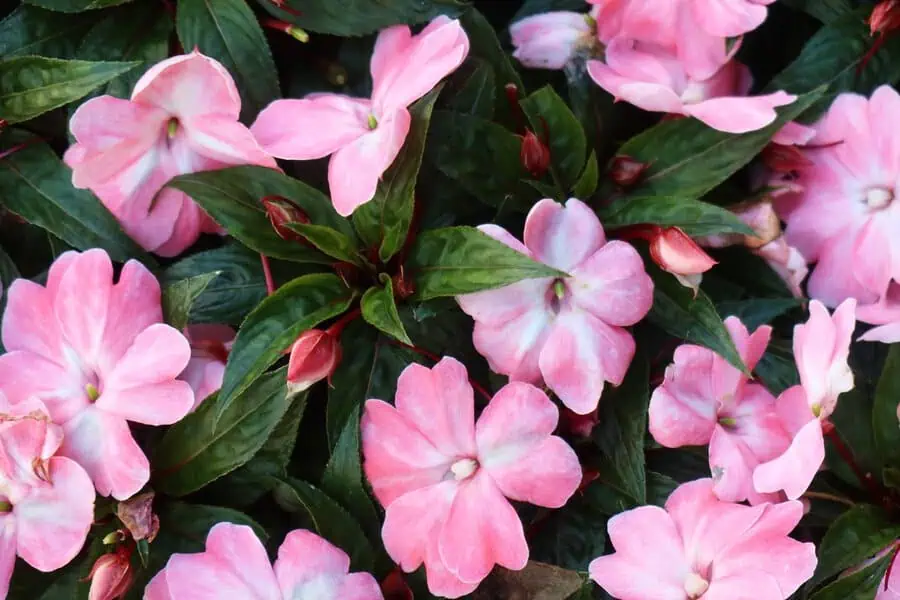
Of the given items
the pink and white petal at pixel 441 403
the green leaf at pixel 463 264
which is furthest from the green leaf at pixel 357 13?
the pink and white petal at pixel 441 403

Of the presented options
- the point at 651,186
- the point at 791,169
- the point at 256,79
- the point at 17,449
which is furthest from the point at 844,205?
the point at 17,449

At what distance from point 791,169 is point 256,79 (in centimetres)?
50

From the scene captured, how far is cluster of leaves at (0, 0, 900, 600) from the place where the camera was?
69cm

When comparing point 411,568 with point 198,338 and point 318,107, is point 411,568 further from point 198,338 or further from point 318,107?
point 318,107

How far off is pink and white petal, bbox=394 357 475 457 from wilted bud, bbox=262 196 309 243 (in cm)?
15

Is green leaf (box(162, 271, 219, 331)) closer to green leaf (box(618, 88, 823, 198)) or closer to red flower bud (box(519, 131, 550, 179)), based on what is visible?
red flower bud (box(519, 131, 550, 179))

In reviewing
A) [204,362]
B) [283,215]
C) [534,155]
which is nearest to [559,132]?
[534,155]

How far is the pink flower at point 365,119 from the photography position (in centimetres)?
66

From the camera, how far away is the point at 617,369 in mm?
686

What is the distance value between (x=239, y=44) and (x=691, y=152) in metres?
0.41

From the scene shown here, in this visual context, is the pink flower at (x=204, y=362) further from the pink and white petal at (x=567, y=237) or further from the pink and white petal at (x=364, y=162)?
the pink and white petal at (x=567, y=237)

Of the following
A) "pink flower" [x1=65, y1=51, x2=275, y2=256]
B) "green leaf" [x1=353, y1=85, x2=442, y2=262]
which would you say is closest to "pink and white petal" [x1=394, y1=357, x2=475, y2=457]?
"green leaf" [x1=353, y1=85, x2=442, y2=262]

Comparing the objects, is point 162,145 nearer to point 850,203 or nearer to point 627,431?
point 627,431

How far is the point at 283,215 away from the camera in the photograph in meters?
0.68
